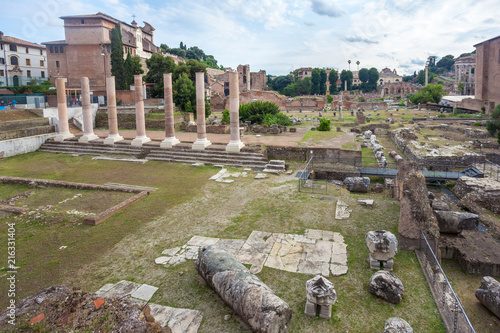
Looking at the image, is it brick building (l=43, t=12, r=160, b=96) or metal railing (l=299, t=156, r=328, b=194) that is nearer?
metal railing (l=299, t=156, r=328, b=194)

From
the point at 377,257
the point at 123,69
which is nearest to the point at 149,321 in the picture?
the point at 377,257

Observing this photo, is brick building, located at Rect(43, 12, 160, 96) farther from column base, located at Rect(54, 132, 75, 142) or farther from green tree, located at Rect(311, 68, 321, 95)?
green tree, located at Rect(311, 68, 321, 95)

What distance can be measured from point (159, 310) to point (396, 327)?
4197mm

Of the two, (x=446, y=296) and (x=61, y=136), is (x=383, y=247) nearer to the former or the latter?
(x=446, y=296)

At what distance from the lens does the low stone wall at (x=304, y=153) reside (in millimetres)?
18547

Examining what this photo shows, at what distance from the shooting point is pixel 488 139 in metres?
25.5

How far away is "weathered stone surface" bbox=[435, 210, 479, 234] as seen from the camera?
394 inches

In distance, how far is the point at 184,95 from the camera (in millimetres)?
32438

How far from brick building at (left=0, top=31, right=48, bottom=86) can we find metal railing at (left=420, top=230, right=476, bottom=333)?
47.1 m

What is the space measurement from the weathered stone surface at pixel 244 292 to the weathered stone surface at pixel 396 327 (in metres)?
1.61

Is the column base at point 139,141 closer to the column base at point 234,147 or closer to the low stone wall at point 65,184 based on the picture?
the column base at point 234,147

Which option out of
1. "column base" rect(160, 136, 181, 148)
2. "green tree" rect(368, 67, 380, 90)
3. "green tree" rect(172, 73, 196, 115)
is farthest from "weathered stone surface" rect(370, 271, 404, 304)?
"green tree" rect(368, 67, 380, 90)

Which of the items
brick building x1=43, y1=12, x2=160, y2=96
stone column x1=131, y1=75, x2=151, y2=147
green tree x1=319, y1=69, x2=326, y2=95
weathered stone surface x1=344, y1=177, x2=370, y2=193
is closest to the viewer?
weathered stone surface x1=344, y1=177, x2=370, y2=193

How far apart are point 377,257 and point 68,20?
162ft
